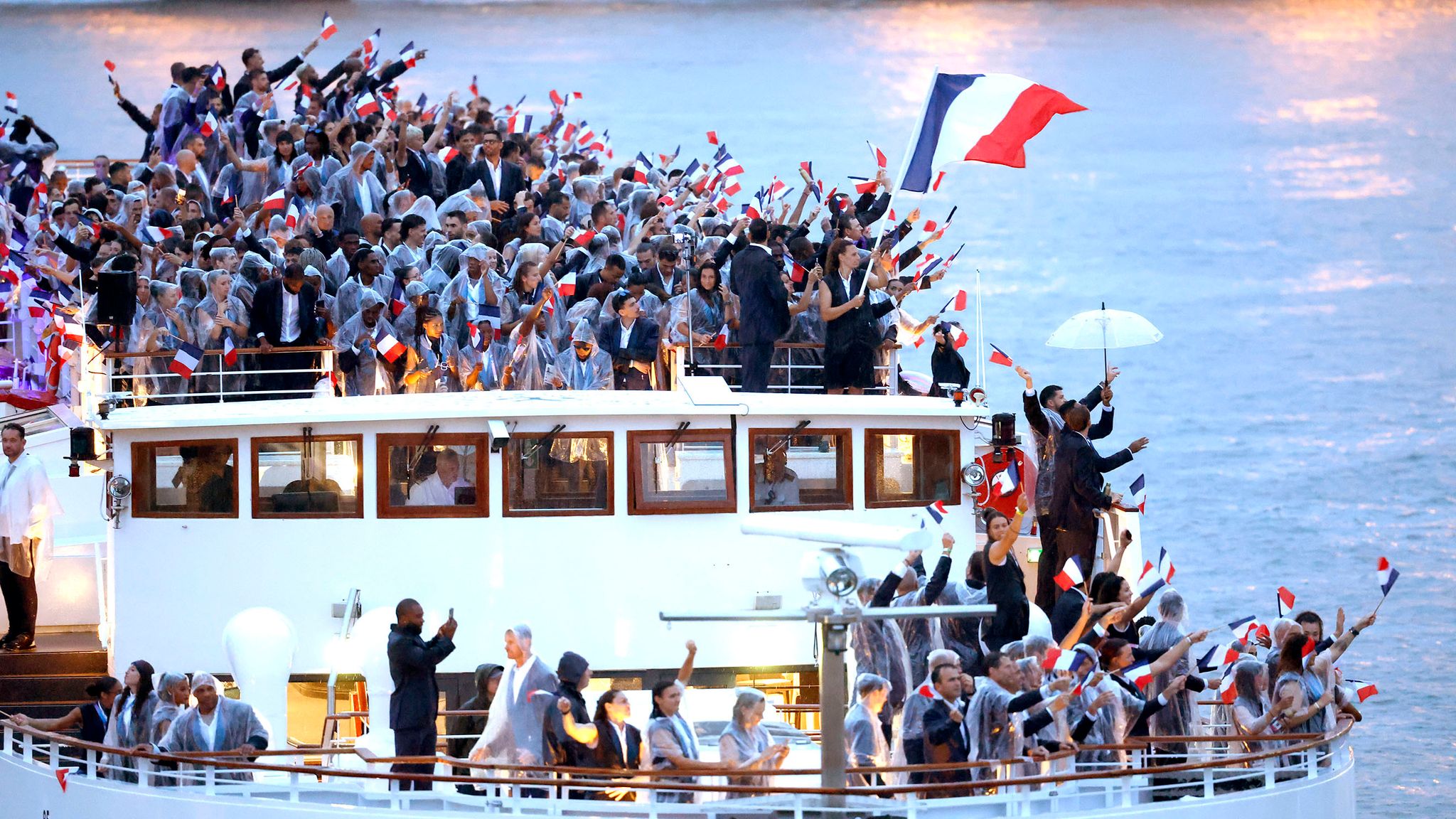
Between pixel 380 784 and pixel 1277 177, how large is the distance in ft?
147

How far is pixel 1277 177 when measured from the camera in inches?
2200

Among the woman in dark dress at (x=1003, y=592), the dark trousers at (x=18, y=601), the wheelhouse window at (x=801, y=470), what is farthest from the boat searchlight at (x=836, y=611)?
the dark trousers at (x=18, y=601)

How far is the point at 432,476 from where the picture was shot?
54.2ft

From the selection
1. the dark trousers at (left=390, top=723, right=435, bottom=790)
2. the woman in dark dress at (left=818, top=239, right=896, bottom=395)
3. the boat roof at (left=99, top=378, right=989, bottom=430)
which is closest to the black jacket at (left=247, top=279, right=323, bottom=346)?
the boat roof at (left=99, top=378, right=989, bottom=430)

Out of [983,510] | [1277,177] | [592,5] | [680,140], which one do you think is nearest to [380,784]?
[983,510]

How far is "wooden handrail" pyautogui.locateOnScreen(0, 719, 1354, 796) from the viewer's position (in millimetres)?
12961

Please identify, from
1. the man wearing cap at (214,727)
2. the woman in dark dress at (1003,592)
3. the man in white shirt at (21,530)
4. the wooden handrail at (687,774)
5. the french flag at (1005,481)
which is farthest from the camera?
the man in white shirt at (21,530)

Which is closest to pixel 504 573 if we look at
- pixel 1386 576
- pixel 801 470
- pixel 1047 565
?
pixel 801 470

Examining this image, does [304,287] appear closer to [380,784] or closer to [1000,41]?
[380,784]

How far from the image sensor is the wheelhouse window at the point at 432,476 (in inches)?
645

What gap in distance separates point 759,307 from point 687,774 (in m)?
5.41

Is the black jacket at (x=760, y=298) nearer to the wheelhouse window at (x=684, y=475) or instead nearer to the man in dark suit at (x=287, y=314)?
the wheelhouse window at (x=684, y=475)

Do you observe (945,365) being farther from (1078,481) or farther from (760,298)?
(760,298)

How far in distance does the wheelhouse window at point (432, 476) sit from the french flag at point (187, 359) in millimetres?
1584
